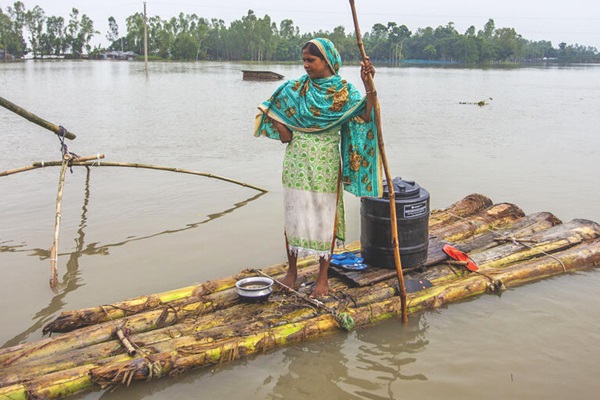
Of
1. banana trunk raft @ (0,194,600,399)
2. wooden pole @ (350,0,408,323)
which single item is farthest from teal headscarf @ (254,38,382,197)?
banana trunk raft @ (0,194,600,399)

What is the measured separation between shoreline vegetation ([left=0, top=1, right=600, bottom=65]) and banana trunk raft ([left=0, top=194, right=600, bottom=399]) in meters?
94.8

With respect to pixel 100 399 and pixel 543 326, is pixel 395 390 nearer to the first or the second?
pixel 543 326

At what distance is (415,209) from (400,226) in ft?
0.60

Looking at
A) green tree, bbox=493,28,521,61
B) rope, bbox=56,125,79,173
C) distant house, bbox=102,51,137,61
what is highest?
green tree, bbox=493,28,521,61

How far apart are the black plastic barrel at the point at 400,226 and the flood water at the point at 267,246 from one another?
527mm

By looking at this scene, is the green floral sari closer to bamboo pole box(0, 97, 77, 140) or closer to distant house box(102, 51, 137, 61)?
bamboo pole box(0, 97, 77, 140)

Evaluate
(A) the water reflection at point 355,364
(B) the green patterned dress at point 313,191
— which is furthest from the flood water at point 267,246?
(B) the green patterned dress at point 313,191

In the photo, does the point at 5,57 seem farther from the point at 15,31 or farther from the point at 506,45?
the point at 506,45

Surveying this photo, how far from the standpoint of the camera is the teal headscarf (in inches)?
141

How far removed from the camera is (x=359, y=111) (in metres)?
3.53

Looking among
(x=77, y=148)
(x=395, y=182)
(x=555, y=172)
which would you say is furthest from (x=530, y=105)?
(x=395, y=182)

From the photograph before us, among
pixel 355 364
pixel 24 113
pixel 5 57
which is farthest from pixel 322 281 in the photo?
pixel 5 57

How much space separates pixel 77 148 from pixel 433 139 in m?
9.44

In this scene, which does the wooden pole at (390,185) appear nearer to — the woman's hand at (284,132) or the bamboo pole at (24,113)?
the woman's hand at (284,132)
